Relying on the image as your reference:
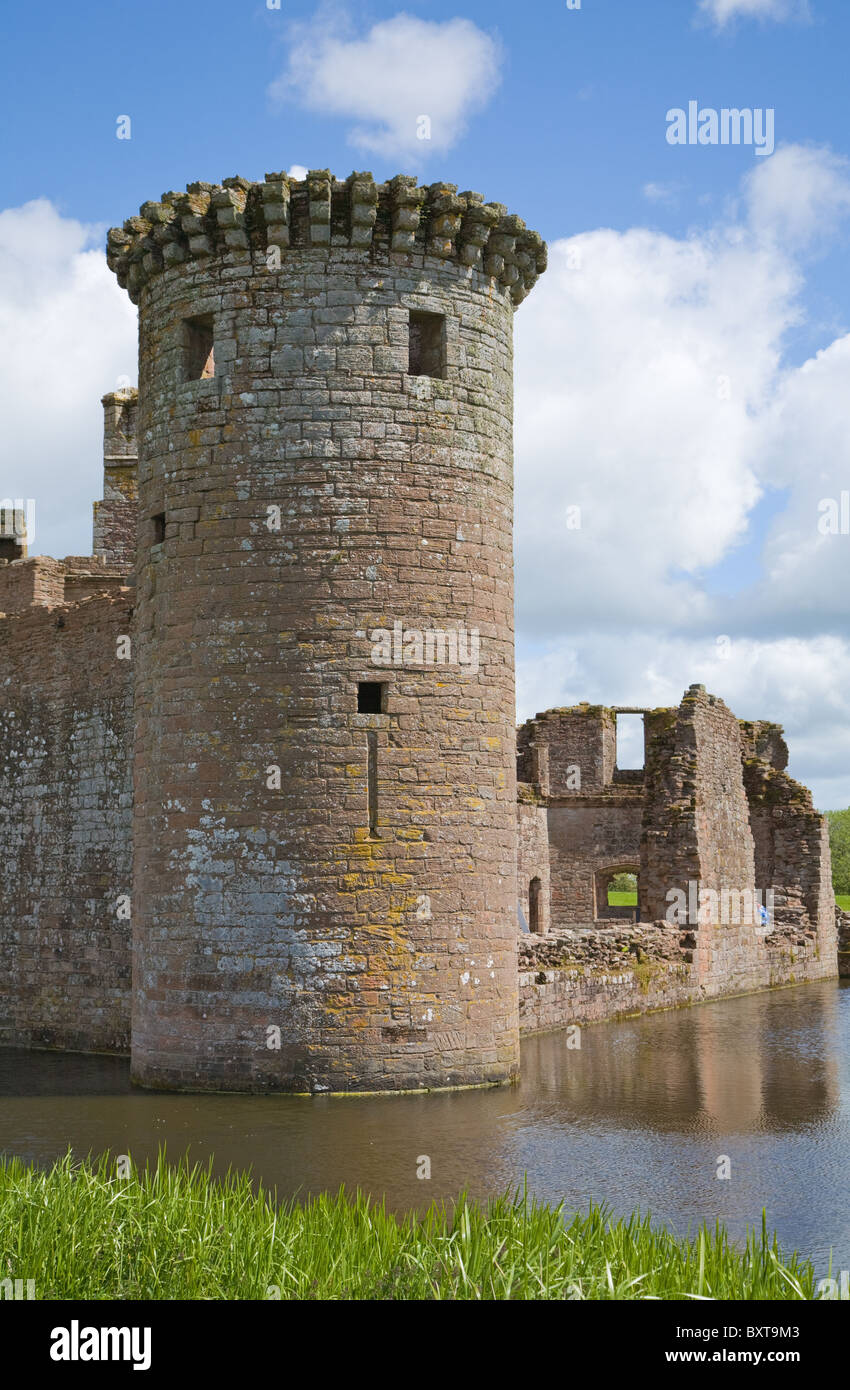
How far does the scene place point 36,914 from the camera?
16.1m

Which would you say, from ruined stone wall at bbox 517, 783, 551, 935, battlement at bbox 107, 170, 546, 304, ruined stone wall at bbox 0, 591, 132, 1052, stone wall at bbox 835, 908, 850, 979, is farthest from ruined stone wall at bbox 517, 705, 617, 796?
battlement at bbox 107, 170, 546, 304

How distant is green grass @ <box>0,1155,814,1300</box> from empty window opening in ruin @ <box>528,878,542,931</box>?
2741 cm

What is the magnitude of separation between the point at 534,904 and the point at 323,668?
23.4 meters

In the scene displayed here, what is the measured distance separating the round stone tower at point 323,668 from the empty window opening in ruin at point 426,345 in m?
0.06

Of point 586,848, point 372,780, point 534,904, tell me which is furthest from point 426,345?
point 586,848

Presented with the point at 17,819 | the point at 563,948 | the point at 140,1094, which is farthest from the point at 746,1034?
the point at 17,819

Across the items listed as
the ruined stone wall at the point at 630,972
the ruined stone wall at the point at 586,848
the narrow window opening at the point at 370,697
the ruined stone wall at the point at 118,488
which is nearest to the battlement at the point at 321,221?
the narrow window opening at the point at 370,697

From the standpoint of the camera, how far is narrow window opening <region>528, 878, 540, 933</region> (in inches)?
1372

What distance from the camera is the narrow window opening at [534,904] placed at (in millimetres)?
34844

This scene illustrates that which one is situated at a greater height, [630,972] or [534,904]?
[534,904]

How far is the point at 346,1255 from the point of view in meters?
6.56

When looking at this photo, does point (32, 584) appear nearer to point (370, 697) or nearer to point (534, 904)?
point (370, 697)

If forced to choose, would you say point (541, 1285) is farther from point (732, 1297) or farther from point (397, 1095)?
point (397, 1095)
